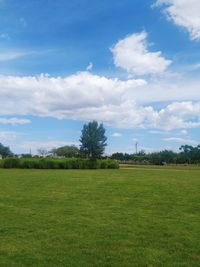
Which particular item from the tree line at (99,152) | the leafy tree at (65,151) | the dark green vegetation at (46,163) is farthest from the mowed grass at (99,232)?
the leafy tree at (65,151)

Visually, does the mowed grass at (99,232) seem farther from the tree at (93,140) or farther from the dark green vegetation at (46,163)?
the tree at (93,140)

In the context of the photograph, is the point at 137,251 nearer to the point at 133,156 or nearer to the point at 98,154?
the point at 98,154

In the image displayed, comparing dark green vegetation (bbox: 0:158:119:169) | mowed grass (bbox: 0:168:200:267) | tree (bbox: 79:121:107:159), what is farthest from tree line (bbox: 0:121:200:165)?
mowed grass (bbox: 0:168:200:267)

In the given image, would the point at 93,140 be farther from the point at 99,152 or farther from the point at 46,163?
the point at 46,163

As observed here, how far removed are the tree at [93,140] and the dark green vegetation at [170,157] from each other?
21.5 meters

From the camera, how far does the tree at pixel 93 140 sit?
76312 mm

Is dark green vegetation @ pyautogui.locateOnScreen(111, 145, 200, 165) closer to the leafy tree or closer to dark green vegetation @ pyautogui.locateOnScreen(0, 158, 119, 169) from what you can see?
the leafy tree

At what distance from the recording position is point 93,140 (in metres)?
76.4

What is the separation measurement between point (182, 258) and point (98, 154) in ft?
232

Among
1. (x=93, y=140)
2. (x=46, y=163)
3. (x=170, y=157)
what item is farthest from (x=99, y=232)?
(x=170, y=157)

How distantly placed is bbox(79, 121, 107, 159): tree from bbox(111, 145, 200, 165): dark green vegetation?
21.5 m

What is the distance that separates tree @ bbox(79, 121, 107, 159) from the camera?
3004 inches

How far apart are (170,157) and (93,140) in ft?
112

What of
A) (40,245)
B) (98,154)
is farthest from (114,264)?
(98,154)
